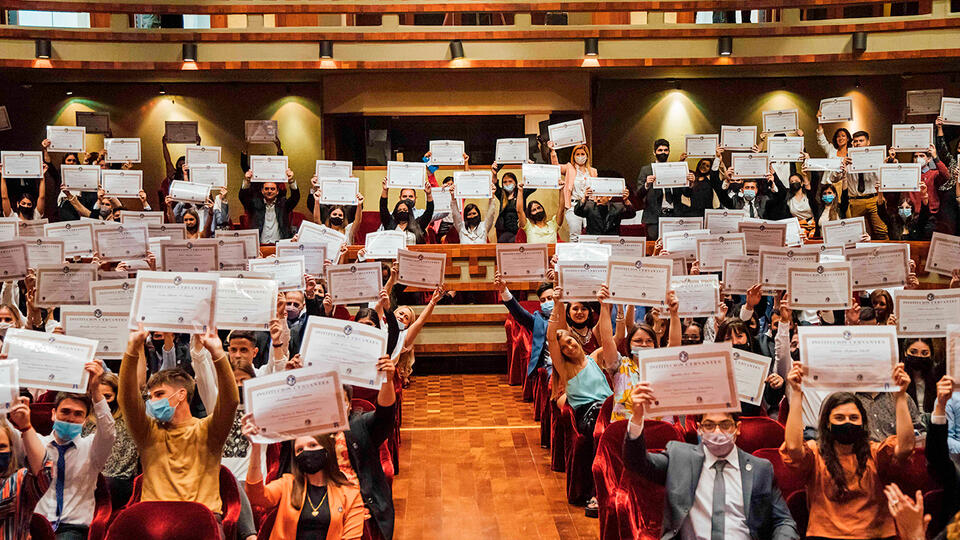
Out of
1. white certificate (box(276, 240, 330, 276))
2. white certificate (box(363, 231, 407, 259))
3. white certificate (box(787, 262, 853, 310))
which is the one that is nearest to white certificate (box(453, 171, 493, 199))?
white certificate (box(363, 231, 407, 259))

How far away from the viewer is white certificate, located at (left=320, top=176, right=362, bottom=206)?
807 cm

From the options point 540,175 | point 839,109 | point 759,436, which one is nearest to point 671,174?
point 540,175

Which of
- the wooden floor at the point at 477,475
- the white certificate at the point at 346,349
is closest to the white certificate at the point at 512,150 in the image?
the wooden floor at the point at 477,475

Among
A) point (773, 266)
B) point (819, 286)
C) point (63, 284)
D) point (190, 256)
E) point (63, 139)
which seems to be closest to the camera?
point (819, 286)

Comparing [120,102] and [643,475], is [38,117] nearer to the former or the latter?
[120,102]

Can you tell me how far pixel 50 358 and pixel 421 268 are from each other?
241cm

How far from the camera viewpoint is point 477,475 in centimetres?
612

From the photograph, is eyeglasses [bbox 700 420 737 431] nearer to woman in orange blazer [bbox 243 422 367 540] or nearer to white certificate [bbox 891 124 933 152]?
woman in orange blazer [bbox 243 422 367 540]

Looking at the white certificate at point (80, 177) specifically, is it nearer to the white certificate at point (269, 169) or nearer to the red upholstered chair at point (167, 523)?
the white certificate at point (269, 169)

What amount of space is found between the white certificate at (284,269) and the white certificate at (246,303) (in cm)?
139

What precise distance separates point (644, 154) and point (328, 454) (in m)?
10.5

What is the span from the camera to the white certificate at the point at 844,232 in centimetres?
703

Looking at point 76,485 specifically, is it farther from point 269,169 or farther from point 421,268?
point 269,169

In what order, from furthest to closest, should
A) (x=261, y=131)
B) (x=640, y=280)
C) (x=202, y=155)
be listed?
(x=261, y=131)
(x=202, y=155)
(x=640, y=280)
